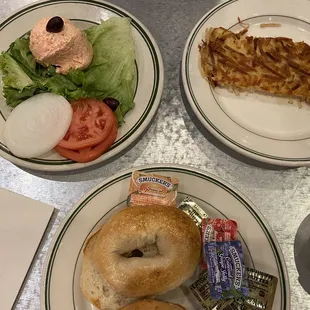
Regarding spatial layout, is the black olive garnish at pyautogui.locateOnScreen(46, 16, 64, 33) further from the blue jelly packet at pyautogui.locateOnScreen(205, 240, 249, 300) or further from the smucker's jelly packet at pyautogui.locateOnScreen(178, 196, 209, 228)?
the blue jelly packet at pyautogui.locateOnScreen(205, 240, 249, 300)

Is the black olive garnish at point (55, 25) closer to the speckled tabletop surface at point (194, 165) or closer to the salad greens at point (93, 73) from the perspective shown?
the salad greens at point (93, 73)

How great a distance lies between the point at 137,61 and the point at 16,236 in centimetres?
78

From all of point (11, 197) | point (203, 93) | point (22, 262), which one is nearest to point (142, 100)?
point (203, 93)

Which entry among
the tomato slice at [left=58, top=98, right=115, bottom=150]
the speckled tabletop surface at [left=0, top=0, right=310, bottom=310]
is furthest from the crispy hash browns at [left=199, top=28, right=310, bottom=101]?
the tomato slice at [left=58, top=98, right=115, bottom=150]

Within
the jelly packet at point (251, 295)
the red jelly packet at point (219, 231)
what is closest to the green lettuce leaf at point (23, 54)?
the red jelly packet at point (219, 231)

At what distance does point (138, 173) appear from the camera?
1415 mm

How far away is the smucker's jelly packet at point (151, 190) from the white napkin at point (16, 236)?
0.32 m

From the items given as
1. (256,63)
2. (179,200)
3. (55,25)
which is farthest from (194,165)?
(55,25)

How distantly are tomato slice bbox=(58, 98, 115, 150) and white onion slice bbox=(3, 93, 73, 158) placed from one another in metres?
0.03

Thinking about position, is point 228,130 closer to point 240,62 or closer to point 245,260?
point 240,62

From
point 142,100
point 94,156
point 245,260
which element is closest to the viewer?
point 245,260

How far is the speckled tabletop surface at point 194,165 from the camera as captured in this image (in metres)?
1.51

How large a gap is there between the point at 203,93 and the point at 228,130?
0.17 m

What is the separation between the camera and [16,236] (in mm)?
1476
